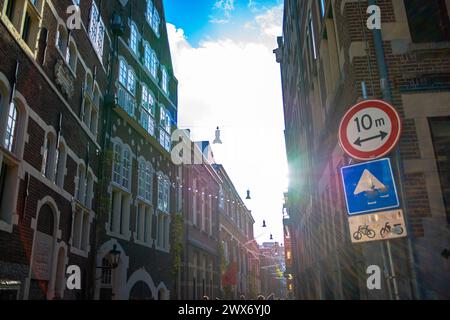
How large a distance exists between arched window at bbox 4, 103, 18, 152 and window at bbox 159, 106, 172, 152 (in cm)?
1360

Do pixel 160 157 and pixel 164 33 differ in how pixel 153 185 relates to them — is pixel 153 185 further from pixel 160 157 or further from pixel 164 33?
pixel 164 33

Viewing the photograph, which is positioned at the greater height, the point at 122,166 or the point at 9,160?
the point at 122,166

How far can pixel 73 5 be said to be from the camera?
13352 mm

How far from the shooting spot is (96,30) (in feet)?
53.3

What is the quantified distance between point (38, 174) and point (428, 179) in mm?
8436

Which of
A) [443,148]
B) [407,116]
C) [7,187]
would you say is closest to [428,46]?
[407,116]

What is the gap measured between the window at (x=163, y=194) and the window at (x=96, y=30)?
766 centimetres

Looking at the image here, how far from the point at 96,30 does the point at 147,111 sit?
5.96 m

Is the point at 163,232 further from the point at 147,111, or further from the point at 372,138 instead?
the point at 372,138

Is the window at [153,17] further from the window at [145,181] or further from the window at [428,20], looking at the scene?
the window at [428,20]

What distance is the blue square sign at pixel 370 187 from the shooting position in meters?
4.68

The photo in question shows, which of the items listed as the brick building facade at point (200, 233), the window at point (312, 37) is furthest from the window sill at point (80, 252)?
the brick building facade at point (200, 233)

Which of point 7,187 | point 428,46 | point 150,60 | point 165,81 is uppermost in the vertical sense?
point 165,81

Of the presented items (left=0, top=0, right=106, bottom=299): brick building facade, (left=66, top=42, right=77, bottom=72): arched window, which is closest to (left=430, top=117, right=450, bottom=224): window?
(left=0, top=0, right=106, bottom=299): brick building facade
